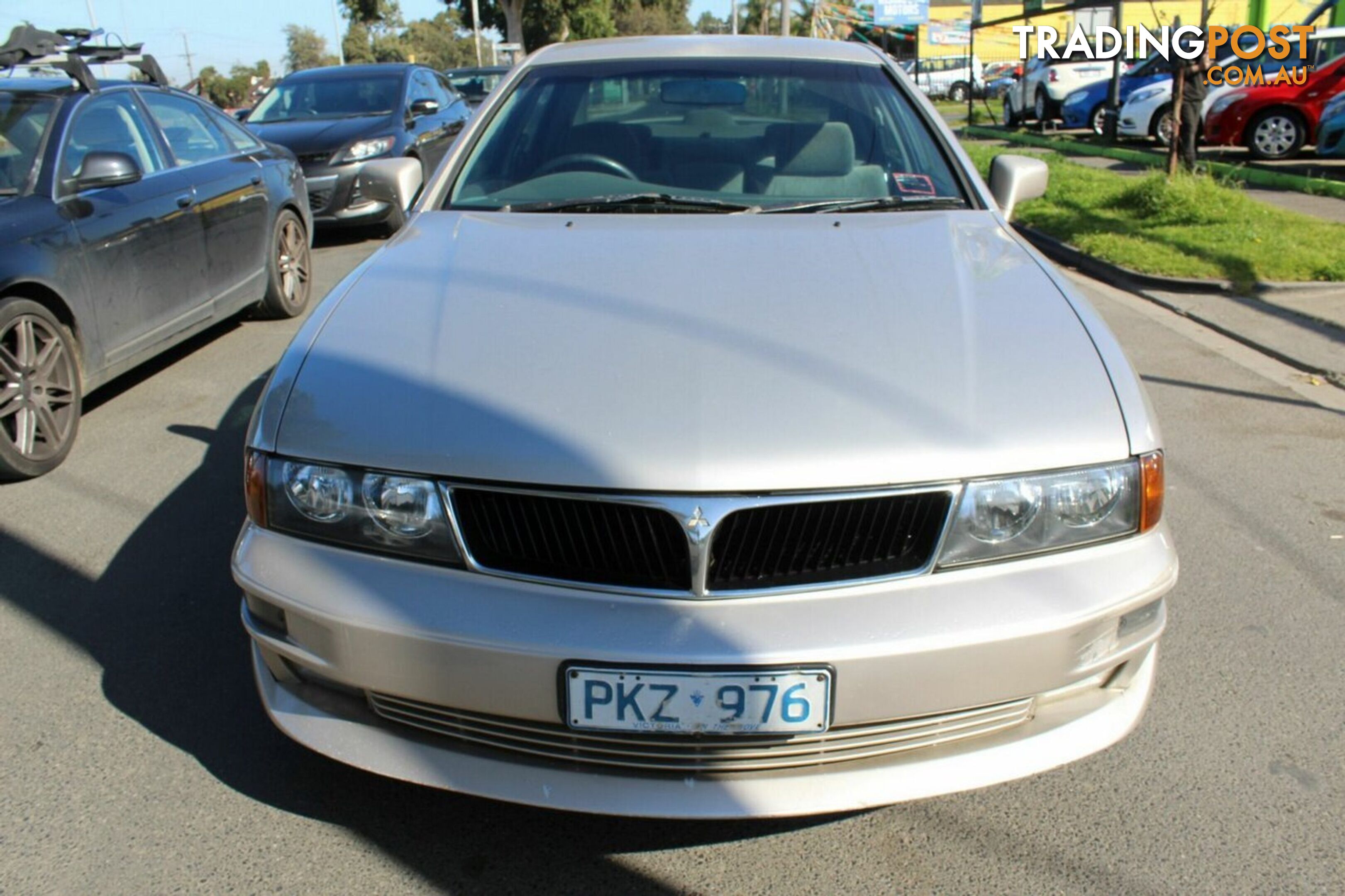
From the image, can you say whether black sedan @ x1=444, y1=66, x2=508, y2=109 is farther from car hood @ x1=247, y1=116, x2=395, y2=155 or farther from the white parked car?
the white parked car

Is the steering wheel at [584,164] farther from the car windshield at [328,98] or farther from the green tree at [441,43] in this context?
the green tree at [441,43]

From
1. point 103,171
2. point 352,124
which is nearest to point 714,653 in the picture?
point 103,171

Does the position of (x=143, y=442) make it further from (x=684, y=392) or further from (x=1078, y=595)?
(x=1078, y=595)

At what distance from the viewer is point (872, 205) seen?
324 centimetres

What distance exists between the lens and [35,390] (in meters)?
4.46

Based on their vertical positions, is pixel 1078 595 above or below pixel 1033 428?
below

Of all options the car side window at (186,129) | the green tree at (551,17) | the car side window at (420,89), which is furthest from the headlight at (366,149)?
the green tree at (551,17)

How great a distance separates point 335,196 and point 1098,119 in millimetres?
14881

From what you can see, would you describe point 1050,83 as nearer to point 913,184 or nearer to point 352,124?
point 352,124

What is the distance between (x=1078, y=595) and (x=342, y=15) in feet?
188

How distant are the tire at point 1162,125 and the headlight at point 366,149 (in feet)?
35.5

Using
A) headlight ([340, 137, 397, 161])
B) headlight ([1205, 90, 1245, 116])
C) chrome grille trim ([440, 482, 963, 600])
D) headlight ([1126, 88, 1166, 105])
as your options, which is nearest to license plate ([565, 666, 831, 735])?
chrome grille trim ([440, 482, 963, 600])

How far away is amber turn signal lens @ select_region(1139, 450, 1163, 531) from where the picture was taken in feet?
7.01

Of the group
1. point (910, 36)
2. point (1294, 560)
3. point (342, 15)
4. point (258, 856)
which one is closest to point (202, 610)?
point (258, 856)
